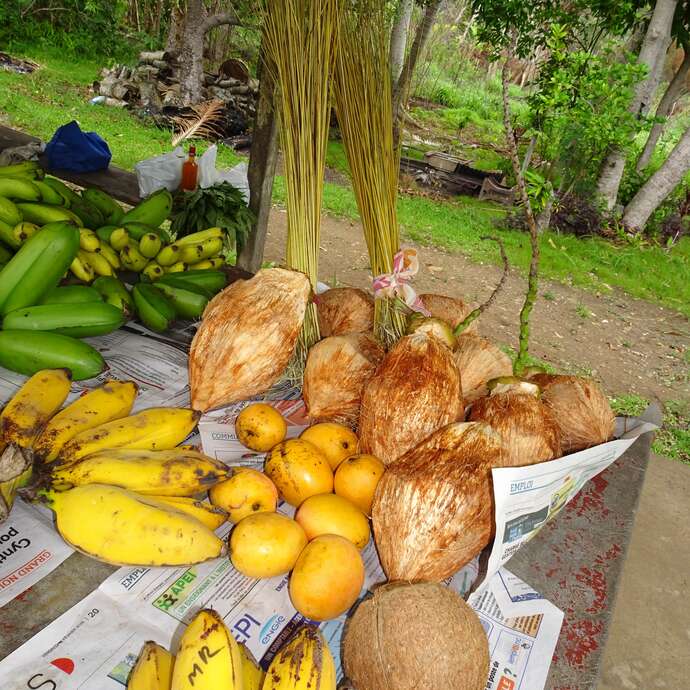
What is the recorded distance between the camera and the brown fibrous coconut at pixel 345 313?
1743 millimetres

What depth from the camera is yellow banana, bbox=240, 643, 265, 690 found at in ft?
2.72

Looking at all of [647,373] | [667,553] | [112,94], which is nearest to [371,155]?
[667,553]

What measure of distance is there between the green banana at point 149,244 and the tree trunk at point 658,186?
274 inches

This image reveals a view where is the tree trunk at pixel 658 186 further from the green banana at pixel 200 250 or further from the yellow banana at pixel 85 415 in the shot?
the yellow banana at pixel 85 415

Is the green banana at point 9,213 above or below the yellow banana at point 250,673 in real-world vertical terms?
above

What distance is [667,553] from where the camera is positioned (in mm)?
2594

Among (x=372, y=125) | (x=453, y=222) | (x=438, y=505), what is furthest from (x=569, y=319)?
(x=438, y=505)

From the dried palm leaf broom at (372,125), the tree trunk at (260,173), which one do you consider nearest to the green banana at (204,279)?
the dried palm leaf broom at (372,125)

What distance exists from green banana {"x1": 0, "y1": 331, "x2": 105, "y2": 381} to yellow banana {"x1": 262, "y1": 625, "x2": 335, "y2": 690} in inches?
37.0

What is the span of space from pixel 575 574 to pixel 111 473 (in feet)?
3.43

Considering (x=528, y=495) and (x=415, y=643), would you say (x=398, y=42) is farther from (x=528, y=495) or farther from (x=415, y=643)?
(x=415, y=643)

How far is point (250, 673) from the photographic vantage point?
0.85 metres

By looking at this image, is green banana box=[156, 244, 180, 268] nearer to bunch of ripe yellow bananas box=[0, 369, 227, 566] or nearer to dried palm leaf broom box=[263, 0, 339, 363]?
dried palm leaf broom box=[263, 0, 339, 363]

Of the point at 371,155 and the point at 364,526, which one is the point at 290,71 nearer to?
the point at 371,155
